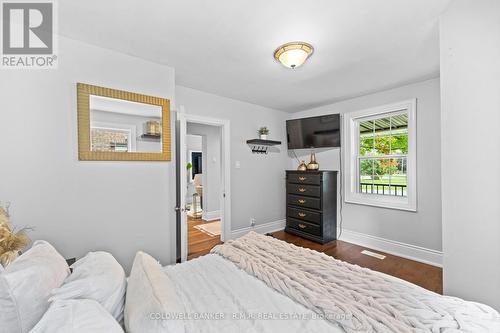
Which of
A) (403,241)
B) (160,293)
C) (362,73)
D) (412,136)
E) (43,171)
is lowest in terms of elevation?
(403,241)

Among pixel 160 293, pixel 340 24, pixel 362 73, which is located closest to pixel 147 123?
pixel 160 293

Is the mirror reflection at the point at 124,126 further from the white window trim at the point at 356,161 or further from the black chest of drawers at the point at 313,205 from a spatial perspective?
the white window trim at the point at 356,161

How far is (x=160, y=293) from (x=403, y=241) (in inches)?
138

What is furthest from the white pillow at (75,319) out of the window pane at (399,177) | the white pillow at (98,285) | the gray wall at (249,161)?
the window pane at (399,177)

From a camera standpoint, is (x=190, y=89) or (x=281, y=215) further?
(x=281, y=215)

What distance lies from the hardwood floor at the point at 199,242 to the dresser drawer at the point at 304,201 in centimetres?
153

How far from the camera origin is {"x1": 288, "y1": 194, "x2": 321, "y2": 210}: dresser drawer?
146 inches

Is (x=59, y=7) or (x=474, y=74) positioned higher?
(x=59, y=7)

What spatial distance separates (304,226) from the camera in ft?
12.8

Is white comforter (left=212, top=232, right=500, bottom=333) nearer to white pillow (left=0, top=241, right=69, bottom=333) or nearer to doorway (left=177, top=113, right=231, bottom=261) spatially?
white pillow (left=0, top=241, right=69, bottom=333)

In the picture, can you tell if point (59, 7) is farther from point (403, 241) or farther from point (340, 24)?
point (403, 241)

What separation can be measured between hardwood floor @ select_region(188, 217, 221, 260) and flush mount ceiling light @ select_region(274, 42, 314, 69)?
2799 mm

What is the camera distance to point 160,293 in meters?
0.97

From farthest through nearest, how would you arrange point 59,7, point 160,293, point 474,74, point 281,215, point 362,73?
point 281,215, point 362,73, point 59,7, point 474,74, point 160,293
